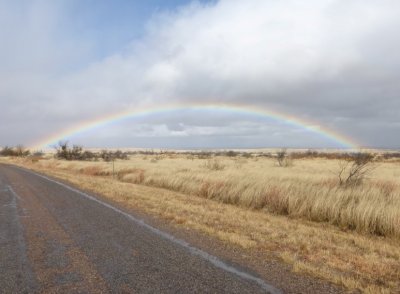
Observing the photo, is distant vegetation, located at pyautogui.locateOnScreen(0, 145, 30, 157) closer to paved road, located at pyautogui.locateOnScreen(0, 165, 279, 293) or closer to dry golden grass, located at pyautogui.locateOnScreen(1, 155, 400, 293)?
dry golden grass, located at pyautogui.locateOnScreen(1, 155, 400, 293)

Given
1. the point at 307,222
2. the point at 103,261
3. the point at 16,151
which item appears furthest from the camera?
the point at 16,151

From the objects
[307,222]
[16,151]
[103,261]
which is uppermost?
[16,151]

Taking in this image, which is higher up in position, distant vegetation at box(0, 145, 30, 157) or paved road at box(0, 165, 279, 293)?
distant vegetation at box(0, 145, 30, 157)

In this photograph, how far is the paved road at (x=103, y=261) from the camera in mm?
5531

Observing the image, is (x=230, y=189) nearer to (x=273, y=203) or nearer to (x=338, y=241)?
(x=273, y=203)

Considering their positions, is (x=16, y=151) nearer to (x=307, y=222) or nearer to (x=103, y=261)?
(x=307, y=222)

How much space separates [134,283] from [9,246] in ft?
11.4

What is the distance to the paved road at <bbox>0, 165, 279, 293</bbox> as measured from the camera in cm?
553

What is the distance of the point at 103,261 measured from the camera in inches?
265

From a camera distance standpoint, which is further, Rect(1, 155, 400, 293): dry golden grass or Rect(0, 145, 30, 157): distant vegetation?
Rect(0, 145, 30, 157): distant vegetation

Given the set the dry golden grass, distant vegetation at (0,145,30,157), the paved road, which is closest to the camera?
the paved road

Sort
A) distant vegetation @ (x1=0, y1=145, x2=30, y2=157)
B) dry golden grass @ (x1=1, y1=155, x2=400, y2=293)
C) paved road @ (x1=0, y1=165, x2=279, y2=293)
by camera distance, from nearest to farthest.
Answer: paved road @ (x1=0, y1=165, x2=279, y2=293)
dry golden grass @ (x1=1, y1=155, x2=400, y2=293)
distant vegetation @ (x1=0, y1=145, x2=30, y2=157)

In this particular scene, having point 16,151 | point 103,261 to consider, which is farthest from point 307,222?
point 16,151

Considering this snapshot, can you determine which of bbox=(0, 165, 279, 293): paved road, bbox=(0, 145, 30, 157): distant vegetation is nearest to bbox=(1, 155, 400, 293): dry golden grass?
bbox=(0, 165, 279, 293): paved road
